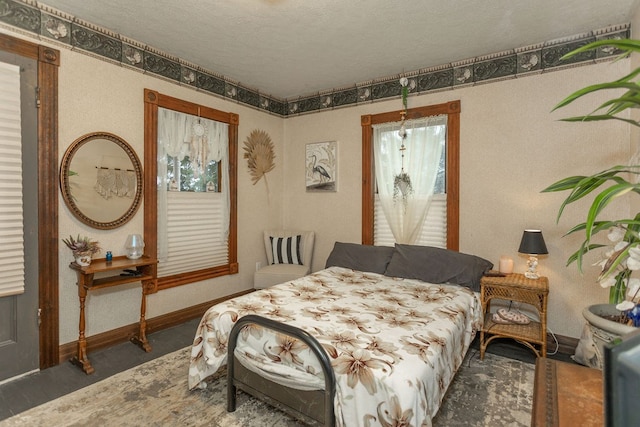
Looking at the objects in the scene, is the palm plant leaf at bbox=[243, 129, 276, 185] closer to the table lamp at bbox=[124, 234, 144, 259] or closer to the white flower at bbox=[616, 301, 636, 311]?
the table lamp at bbox=[124, 234, 144, 259]

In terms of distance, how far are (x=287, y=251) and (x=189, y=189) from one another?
150 cm

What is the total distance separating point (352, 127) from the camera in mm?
4121

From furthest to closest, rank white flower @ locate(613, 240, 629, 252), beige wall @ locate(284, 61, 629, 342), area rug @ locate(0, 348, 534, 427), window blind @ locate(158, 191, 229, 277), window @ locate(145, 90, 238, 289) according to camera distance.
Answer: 1. window blind @ locate(158, 191, 229, 277)
2. window @ locate(145, 90, 238, 289)
3. beige wall @ locate(284, 61, 629, 342)
4. area rug @ locate(0, 348, 534, 427)
5. white flower @ locate(613, 240, 629, 252)

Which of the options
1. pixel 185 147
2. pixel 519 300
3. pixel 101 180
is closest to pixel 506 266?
pixel 519 300

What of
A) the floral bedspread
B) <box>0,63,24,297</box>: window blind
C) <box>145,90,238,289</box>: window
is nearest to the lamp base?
the floral bedspread

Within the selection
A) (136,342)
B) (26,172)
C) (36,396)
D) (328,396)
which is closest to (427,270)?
(328,396)

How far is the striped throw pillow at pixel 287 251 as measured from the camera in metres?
4.33

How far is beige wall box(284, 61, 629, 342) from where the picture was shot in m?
2.82

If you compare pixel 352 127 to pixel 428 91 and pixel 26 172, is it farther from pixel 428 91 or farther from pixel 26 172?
pixel 26 172

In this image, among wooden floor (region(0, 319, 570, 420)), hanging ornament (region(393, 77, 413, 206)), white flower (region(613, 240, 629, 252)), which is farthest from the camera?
hanging ornament (region(393, 77, 413, 206))

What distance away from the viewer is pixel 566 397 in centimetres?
92

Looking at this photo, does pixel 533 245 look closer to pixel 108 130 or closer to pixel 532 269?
pixel 532 269

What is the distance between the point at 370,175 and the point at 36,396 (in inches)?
142

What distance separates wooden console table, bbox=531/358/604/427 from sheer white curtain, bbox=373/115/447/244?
261cm
